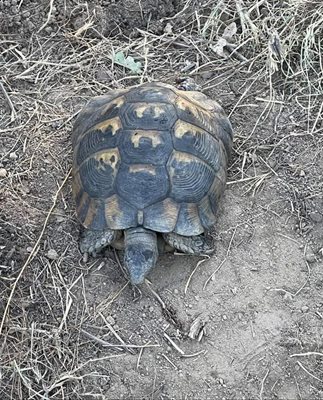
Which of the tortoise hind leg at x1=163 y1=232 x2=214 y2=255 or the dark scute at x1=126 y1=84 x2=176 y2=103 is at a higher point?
the dark scute at x1=126 y1=84 x2=176 y2=103

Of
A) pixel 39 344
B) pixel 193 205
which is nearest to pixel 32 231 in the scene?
pixel 39 344

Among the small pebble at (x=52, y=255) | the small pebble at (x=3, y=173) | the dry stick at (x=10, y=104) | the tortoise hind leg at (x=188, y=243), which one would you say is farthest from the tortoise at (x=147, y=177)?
the dry stick at (x=10, y=104)

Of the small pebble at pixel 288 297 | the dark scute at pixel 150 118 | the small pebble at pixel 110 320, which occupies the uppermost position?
the dark scute at pixel 150 118

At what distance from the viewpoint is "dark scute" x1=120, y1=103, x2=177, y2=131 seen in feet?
12.1

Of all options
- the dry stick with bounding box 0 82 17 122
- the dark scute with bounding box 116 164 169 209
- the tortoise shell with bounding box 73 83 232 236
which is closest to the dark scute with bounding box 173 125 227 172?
the tortoise shell with bounding box 73 83 232 236

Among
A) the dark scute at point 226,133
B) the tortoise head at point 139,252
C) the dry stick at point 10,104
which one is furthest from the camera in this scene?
the dry stick at point 10,104

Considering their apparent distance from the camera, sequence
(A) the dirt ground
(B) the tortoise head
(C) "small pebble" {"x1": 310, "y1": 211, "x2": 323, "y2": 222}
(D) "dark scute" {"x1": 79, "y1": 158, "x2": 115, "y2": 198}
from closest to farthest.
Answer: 1. (A) the dirt ground
2. (B) the tortoise head
3. (D) "dark scute" {"x1": 79, "y1": 158, "x2": 115, "y2": 198}
4. (C) "small pebble" {"x1": 310, "y1": 211, "x2": 323, "y2": 222}

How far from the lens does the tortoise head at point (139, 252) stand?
3564 mm

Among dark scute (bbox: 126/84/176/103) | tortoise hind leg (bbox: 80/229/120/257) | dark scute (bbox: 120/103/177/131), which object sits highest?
dark scute (bbox: 126/84/176/103)

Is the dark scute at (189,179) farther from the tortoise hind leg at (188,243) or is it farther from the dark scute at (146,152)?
the tortoise hind leg at (188,243)

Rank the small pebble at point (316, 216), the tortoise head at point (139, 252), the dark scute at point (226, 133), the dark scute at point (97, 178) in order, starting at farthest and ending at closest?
the dark scute at point (226, 133), the small pebble at point (316, 216), the dark scute at point (97, 178), the tortoise head at point (139, 252)

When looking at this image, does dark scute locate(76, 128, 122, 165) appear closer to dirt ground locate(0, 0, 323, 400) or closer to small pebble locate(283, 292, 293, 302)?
dirt ground locate(0, 0, 323, 400)

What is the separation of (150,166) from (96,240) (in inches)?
19.4

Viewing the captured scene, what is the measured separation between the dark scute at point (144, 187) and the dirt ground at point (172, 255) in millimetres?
397
